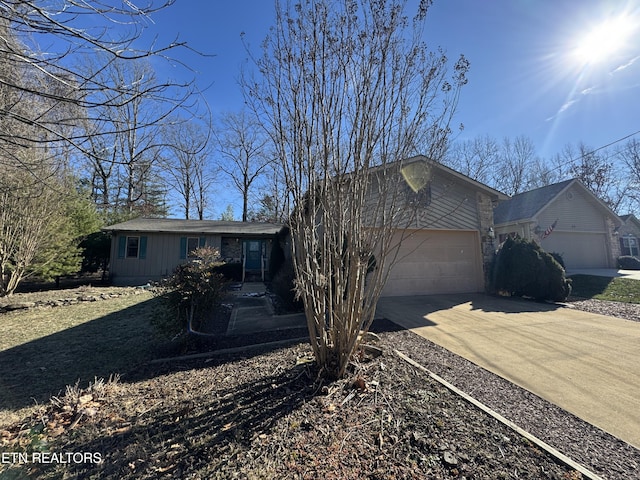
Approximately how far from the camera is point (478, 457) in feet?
5.89

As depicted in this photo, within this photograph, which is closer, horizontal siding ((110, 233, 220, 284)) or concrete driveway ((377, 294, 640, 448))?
concrete driveway ((377, 294, 640, 448))

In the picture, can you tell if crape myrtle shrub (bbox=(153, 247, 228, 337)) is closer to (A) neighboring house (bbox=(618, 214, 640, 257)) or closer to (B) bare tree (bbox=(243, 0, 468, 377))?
(B) bare tree (bbox=(243, 0, 468, 377))

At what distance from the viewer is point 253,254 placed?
15.6 metres

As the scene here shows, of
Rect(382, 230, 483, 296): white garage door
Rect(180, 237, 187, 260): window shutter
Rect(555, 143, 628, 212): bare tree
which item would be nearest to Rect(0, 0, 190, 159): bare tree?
Rect(382, 230, 483, 296): white garage door

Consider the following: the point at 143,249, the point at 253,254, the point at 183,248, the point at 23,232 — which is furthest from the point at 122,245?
the point at 253,254

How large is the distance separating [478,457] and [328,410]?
→ 3.71 feet

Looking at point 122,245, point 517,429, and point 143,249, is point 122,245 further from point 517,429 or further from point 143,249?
point 517,429

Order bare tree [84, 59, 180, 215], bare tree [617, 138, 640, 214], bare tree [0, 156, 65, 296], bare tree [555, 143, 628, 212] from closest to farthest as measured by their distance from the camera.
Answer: bare tree [84, 59, 180, 215] → bare tree [0, 156, 65, 296] → bare tree [617, 138, 640, 214] → bare tree [555, 143, 628, 212]

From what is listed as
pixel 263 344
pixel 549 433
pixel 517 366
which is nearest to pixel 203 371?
pixel 263 344

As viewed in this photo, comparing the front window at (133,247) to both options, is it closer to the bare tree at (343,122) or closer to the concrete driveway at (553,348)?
the concrete driveway at (553,348)

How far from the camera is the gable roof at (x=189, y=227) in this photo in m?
13.4

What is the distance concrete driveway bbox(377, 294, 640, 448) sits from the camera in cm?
253

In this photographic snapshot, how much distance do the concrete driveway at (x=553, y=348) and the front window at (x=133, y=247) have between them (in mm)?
12868

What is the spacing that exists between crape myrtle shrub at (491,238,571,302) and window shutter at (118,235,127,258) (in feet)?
53.2
